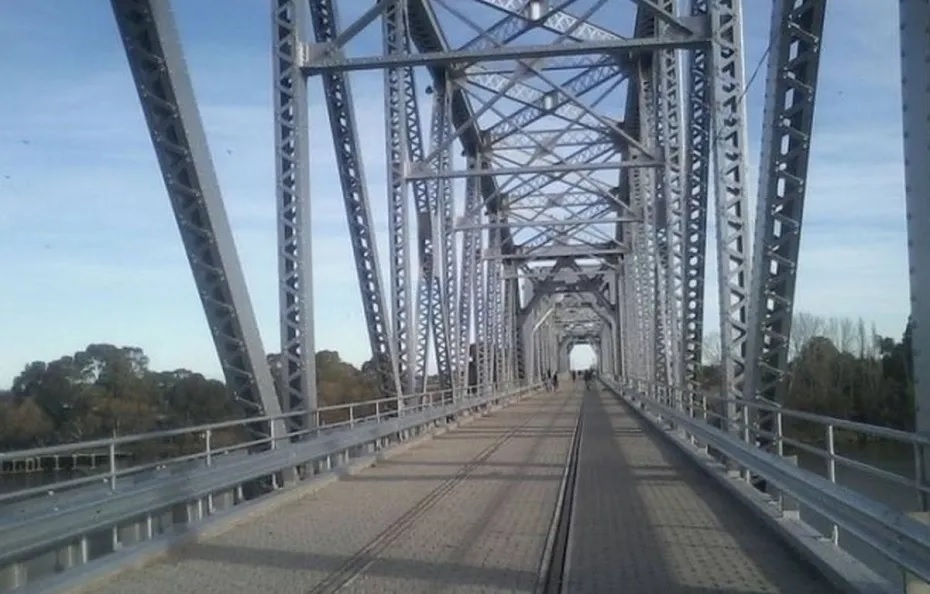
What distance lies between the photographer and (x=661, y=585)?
8516mm

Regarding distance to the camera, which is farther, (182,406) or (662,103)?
(662,103)

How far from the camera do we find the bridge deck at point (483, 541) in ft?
28.7

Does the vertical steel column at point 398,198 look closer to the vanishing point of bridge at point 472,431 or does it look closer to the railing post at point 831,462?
the vanishing point of bridge at point 472,431

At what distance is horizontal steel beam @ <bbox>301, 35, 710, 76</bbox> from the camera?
20.2m

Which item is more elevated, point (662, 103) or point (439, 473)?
point (662, 103)

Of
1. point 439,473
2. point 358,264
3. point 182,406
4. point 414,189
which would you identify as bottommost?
point 439,473

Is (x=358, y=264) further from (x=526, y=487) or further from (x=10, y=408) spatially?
(x=10, y=408)

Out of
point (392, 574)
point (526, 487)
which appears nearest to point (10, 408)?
point (392, 574)

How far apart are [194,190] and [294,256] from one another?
5.69 meters

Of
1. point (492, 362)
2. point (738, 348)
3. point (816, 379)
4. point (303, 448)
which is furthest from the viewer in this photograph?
point (492, 362)

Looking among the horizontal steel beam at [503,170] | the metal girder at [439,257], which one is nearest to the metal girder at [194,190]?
the horizontal steel beam at [503,170]

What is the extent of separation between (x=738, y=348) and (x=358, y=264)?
9.77m

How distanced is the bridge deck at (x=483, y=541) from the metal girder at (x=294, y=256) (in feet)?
6.04

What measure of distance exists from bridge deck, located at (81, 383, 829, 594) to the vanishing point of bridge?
5 cm
